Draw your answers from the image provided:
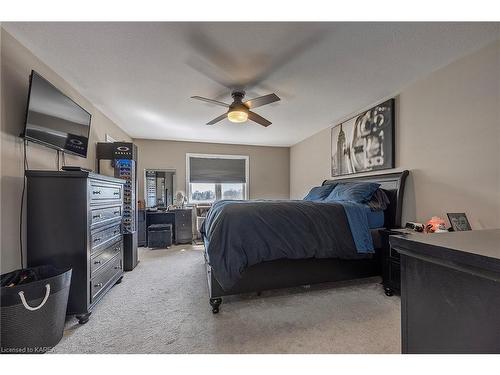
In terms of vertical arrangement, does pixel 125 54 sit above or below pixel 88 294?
above

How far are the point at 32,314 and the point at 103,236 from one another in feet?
2.78

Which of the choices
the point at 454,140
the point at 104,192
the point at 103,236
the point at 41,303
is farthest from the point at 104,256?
the point at 454,140

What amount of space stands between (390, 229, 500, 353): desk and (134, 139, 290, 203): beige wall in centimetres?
508

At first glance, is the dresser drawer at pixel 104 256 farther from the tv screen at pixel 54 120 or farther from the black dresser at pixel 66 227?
the tv screen at pixel 54 120

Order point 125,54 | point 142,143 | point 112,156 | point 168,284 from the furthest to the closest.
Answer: point 142,143 → point 112,156 → point 168,284 → point 125,54

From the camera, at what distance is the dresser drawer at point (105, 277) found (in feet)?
6.33

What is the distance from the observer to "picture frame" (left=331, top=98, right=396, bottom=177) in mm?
2879

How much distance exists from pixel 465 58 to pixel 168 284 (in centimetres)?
389

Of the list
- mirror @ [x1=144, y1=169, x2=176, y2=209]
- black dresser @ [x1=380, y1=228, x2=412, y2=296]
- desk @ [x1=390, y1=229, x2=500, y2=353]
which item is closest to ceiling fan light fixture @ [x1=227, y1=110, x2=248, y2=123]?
black dresser @ [x1=380, y1=228, x2=412, y2=296]

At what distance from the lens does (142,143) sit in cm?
513

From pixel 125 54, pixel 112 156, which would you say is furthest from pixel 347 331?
pixel 112 156

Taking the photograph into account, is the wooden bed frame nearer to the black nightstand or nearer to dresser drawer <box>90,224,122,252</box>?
the black nightstand

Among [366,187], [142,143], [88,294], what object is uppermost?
[142,143]
